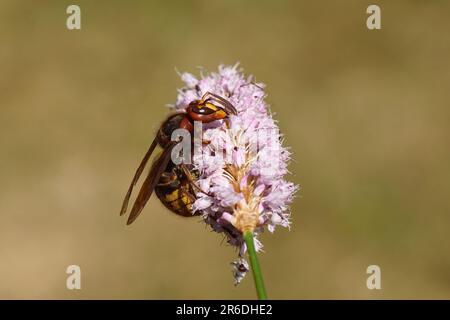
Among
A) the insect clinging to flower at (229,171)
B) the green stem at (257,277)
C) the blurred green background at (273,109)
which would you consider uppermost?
the blurred green background at (273,109)

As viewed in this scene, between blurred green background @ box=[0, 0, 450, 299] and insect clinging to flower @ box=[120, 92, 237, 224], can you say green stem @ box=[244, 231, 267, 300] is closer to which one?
insect clinging to flower @ box=[120, 92, 237, 224]

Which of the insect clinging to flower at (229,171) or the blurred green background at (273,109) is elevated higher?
the blurred green background at (273,109)

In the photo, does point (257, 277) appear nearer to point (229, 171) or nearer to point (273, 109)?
point (229, 171)

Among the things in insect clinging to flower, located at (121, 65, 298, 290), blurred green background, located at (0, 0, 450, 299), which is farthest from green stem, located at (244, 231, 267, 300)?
blurred green background, located at (0, 0, 450, 299)

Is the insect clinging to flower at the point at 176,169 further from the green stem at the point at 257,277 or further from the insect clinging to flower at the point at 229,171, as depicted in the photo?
the green stem at the point at 257,277

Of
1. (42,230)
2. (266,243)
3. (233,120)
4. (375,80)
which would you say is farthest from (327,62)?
(233,120)

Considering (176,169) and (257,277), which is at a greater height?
(176,169)

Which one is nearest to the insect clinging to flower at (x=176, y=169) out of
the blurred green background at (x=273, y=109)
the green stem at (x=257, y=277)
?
the green stem at (x=257, y=277)

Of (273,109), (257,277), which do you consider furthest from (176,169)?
(273,109)

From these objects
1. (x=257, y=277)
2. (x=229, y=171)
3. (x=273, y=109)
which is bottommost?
(x=257, y=277)
